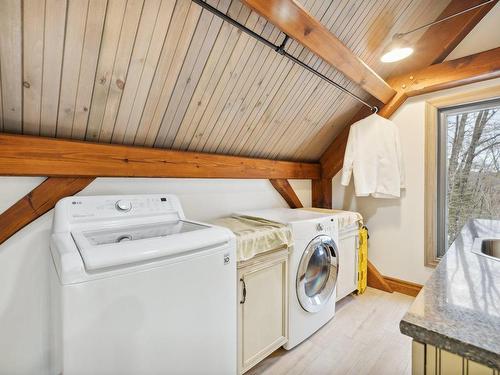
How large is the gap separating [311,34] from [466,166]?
82.3 inches

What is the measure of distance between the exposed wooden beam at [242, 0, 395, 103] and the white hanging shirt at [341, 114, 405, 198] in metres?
0.55

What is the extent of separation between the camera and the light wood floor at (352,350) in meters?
1.67

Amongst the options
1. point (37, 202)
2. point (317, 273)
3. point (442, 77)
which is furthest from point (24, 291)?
point (442, 77)

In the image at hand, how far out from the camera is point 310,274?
199 centimetres

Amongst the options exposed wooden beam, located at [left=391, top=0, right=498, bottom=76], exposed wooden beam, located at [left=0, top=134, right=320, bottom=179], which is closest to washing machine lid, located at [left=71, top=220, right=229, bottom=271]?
exposed wooden beam, located at [left=0, top=134, right=320, bottom=179]

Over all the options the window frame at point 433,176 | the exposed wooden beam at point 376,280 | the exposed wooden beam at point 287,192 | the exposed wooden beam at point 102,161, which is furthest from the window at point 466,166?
the exposed wooden beam at point 102,161

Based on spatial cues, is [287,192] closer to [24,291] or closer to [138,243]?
[138,243]

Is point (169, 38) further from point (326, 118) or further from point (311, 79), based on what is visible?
point (326, 118)

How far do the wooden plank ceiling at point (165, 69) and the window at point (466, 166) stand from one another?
1.02 metres

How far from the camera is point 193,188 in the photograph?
79.0 inches

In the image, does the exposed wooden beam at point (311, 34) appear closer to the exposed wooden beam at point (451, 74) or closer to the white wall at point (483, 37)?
the exposed wooden beam at point (451, 74)

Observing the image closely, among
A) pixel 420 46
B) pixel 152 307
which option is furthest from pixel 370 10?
pixel 152 307

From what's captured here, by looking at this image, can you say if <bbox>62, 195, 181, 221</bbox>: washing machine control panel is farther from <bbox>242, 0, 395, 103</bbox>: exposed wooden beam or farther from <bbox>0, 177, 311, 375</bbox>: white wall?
<bbox>242, 0, 395, 103</bbox>: exposed wooden beam

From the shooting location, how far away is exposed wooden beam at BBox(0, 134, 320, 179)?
1.22 meters
